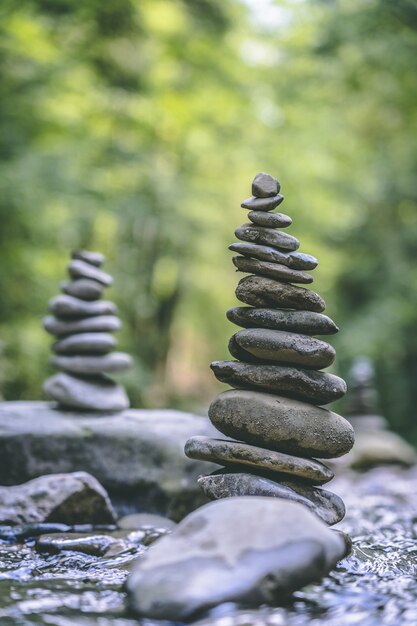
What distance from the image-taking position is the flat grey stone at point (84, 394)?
6312mm

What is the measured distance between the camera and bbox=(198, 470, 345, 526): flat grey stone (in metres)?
4.03

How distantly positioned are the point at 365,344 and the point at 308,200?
14.2 feet

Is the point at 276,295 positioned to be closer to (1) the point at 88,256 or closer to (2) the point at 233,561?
(2) the point at 233,561

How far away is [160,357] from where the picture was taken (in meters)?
16.1

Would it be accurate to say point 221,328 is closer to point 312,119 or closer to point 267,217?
point 312,119

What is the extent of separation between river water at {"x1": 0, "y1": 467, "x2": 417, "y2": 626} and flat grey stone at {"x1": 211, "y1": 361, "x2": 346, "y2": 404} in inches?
40.9

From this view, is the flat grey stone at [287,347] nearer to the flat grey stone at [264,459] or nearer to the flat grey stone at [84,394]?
the flat grey stone at [264,459]

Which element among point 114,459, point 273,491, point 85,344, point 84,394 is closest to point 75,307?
point 85,344

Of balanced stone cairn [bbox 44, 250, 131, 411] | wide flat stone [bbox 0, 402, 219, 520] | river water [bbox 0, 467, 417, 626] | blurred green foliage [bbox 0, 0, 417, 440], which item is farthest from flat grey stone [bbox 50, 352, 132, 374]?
blurred green foliage [bbox 0, 0, 417, 440]

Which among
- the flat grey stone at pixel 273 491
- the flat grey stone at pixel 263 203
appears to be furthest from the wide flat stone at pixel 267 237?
the flat grey stone at pixel 273 491

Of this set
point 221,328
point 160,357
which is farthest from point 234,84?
point 221,328

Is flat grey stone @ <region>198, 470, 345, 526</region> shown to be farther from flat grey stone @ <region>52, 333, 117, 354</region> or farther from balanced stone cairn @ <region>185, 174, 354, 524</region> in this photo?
flat grey stone @ <region>52, 333, 117, 354</region>

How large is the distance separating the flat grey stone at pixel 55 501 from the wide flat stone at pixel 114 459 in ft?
2.10

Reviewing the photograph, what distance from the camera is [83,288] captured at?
6.55 metres
